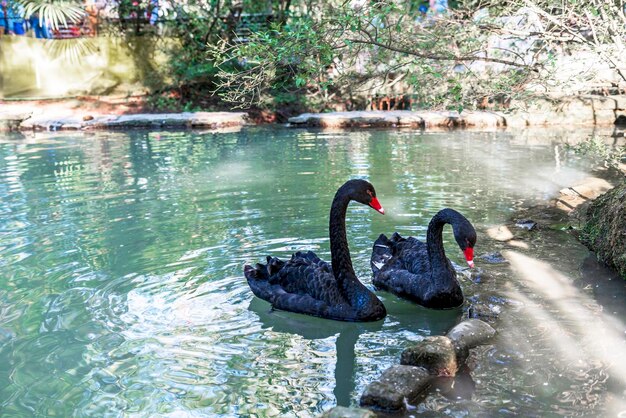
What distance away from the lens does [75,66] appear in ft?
68.6

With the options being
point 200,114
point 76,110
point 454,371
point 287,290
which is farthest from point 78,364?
point 76,110

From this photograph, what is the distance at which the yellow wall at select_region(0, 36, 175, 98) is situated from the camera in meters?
20.7

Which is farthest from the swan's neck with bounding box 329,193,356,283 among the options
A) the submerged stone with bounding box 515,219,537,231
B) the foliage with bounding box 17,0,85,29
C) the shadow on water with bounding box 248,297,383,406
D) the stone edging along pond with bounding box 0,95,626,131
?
the foliage with bounding box 17,0,85,29

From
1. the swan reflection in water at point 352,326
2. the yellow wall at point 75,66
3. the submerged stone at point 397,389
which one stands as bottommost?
the swan reflection in water at point 352,326

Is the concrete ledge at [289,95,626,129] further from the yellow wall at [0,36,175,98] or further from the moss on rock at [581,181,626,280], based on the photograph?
the moss on rock at [581,181,626,280]

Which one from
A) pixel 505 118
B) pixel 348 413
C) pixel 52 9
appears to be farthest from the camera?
pixel 52 9

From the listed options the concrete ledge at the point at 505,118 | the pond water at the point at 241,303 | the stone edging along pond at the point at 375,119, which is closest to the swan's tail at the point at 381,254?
the pond water at the point at 241,303

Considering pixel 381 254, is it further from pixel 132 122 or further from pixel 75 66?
pixel 75 66

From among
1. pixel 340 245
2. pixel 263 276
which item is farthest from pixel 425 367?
pixel 263 276

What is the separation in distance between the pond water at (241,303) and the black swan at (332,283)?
0.09 meters

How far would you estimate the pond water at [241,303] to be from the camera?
3.56 metres

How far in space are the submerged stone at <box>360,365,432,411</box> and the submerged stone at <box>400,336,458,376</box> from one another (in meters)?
0.12

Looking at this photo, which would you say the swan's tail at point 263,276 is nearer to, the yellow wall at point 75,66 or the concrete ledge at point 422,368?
the concrete ledge at point 422,368

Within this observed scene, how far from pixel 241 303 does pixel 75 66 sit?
711 inches
